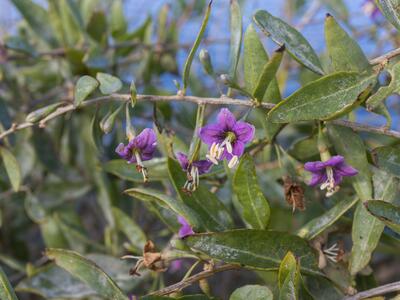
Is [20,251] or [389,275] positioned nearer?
[20,251]

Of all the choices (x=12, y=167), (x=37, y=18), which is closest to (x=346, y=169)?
(x=12, y=167)

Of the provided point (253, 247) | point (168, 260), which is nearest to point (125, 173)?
point (168, 260)

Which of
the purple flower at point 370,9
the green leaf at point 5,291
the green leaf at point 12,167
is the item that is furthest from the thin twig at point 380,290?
the purple flower at point 370,9

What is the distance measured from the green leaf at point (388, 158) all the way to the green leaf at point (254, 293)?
0.88 feet

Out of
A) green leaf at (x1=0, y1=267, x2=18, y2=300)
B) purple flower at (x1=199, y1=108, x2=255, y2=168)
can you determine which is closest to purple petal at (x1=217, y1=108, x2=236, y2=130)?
purple flower at (x1=199, y1=108, x2=255, y2=168)

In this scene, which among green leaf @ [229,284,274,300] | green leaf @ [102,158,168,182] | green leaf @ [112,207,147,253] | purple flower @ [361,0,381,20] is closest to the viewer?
green leaf @ [229,284,274,300]

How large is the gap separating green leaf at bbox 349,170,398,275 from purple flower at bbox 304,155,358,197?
2.5 inches

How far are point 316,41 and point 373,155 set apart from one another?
1.67 meters

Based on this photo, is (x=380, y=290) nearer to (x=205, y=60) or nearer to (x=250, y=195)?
(x=250, y=195)

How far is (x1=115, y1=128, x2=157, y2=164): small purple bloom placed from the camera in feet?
3.07

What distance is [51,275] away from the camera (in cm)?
124

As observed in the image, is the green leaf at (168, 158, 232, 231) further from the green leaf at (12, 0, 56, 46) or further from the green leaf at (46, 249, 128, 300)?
the green leaf at (12, 0, 56, 46)

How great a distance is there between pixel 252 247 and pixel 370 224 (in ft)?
0.63

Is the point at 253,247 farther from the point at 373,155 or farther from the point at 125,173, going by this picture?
the point at 125,173
